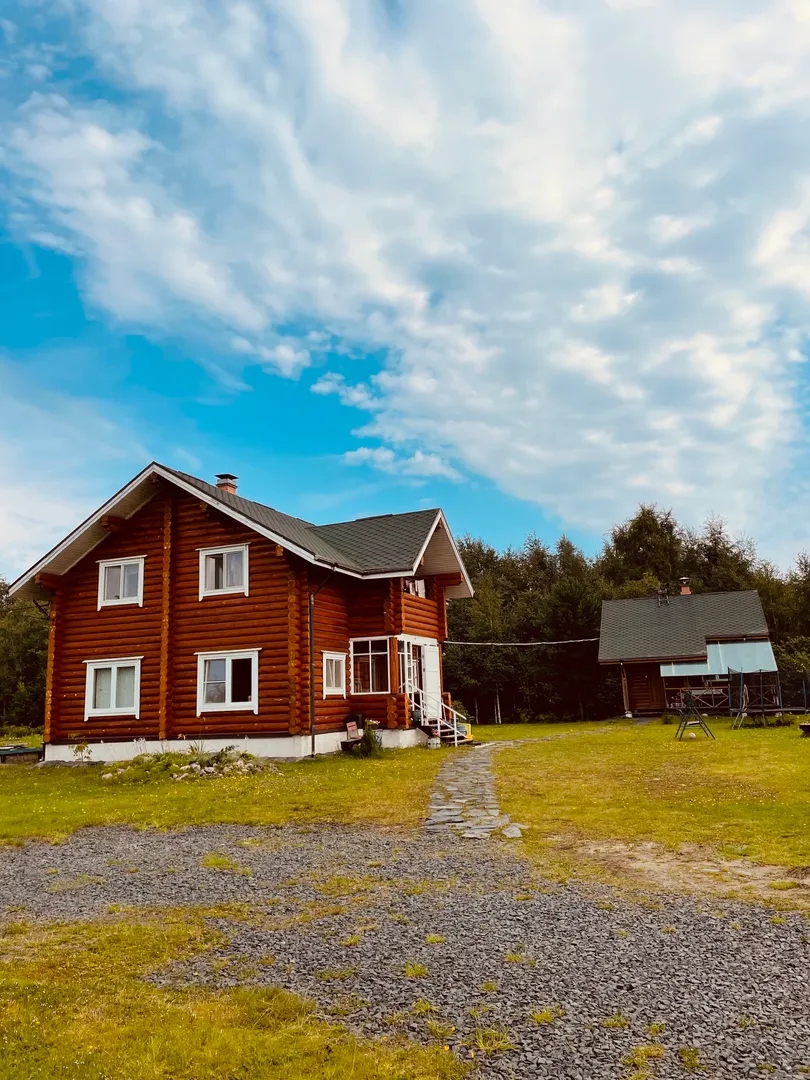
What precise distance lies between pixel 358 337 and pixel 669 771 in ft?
64.3

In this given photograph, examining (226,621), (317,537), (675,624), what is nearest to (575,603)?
(675,624)

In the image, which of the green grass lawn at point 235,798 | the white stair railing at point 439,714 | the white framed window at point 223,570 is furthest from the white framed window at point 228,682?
the white stair railing at point 439,714

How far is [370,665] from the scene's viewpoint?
23.8m

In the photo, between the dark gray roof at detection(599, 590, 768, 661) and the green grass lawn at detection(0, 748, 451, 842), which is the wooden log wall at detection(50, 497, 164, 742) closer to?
the green grass lawn at detection(0, 748, 451, 842)

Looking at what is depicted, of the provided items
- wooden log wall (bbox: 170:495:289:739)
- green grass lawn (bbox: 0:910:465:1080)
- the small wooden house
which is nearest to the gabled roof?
wooden log wall (bbox: 170:495:289:739)

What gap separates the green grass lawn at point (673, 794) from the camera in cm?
938

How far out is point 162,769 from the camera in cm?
1795

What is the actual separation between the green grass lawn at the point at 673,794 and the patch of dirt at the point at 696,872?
0.95 feet

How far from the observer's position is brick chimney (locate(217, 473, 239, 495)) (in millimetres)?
25641

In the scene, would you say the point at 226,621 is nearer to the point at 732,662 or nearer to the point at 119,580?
the point at 119,580

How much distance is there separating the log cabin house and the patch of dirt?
41.3ft

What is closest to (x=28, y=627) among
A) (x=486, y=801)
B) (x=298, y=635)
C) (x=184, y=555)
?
(x=184, y=555)

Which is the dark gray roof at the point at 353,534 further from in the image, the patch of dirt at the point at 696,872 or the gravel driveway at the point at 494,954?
the patch of dirt at the point at 696,872

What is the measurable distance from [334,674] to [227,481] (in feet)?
25.2
